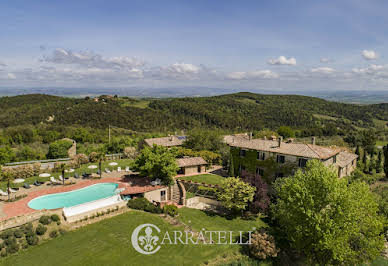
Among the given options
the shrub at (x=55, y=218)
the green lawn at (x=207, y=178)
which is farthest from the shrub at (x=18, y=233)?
the green lawn at (x=207, y=178)

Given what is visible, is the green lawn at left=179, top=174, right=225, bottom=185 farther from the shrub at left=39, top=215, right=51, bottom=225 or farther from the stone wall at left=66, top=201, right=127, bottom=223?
the shrub at left=39, top=215, right=51, bottom=225

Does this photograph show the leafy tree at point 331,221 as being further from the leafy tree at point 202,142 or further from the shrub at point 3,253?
the leafy tree at point 202,142

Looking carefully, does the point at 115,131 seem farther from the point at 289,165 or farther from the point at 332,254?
the point at 332,254

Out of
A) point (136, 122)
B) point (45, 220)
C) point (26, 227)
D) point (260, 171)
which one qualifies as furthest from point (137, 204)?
point (136, 122)

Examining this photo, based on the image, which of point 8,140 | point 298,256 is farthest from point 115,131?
point 298,256

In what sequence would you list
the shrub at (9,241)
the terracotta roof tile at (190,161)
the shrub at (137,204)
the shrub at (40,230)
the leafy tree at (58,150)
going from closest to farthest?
the shrub at (9,241), the shrub at (40,230), the shrub at (137,204), the terracotta roof tile at (190,161), the leafy tree at (58,150)

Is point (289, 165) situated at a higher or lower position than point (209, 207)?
higher
